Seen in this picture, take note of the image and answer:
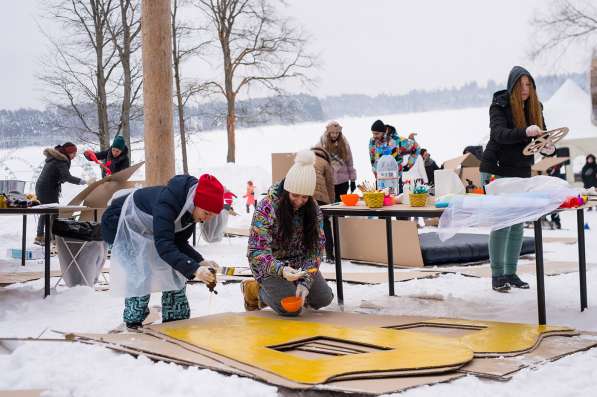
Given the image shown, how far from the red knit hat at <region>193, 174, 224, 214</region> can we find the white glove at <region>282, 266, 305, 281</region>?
44 centimetres

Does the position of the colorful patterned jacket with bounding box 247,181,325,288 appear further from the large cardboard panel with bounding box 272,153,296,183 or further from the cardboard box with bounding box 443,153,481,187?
the cardboard box with bounding box 443,153,481,187

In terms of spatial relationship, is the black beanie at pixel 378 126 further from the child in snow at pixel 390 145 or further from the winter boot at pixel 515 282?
the winter boot at pixel 515 282

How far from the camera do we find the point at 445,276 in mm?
4816

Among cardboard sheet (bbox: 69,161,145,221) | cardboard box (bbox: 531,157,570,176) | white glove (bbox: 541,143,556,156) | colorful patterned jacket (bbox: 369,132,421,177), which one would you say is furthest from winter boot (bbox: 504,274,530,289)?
cardboard box (bbox: 531,157,570,176)

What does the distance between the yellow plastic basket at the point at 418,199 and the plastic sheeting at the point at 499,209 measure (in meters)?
0.23

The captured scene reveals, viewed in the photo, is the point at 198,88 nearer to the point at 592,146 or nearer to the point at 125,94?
the point at 125,94

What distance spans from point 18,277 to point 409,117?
8.96 m

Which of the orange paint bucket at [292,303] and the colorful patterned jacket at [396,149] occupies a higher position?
the colorful patterned jacket at [396,149]

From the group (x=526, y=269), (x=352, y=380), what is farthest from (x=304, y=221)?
(x=526, y=269)

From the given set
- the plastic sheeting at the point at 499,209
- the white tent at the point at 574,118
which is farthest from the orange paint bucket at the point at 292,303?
the white tent at the point at 574,118

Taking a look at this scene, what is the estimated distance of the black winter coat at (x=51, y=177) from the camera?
717 cm

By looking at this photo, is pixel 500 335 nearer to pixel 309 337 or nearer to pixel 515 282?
pixel 309 337

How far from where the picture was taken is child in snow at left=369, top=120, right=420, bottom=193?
6.39 m

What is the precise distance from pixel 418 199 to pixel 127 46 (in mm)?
9801
